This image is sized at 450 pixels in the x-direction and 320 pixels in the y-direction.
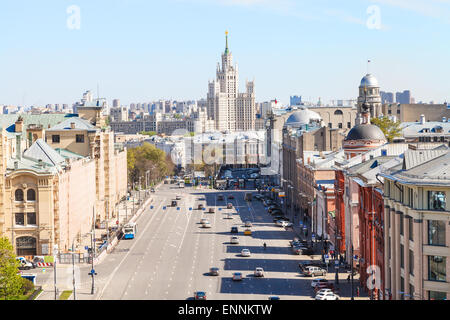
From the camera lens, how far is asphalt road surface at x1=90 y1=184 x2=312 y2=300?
200 feet

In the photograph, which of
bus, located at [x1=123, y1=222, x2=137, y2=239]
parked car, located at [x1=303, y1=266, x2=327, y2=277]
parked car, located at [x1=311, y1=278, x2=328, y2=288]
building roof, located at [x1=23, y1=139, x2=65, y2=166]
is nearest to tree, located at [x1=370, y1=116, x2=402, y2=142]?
bus, located at [x1=123, y1=222, x2=137, y2=239]

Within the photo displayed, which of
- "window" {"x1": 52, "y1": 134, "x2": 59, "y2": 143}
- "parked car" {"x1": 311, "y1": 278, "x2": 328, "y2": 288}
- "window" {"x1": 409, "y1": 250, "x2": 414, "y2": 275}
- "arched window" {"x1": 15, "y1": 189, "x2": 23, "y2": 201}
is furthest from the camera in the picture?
"window" {"x1": 52, "y1": 134, "x2": 59, "y2": 143}

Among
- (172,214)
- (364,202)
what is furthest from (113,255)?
(172,214)

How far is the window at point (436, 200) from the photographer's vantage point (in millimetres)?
41062

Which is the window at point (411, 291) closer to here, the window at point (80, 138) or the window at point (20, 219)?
the window at point (20, 219)

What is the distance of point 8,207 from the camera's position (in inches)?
3007

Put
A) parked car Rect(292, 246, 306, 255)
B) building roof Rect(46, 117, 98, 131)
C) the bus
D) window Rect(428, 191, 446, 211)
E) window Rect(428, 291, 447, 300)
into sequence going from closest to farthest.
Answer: window Rect(428, 291, 447, 300), window Rect(428, 191, 446, 211), parked car Rect(292, 246, 306, 255), the bus, building roof Rect(46, 117, 98, 131)

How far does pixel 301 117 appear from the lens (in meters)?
159

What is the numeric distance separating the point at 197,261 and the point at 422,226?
3751cm

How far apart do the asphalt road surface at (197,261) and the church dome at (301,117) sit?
36874 mm

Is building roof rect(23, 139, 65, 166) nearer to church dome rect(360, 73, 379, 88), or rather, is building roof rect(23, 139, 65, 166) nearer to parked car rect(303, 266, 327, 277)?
parked car rect(303, 266, 327, 277)

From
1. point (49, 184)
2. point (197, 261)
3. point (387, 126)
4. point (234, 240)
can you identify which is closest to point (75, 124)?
point (234, 240)

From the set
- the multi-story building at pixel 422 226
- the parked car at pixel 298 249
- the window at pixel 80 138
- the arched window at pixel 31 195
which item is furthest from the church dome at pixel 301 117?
the multi-story building at pixel 422 226

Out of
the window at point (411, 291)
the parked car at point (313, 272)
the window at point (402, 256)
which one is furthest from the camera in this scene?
the parked car at point (313, 272)
